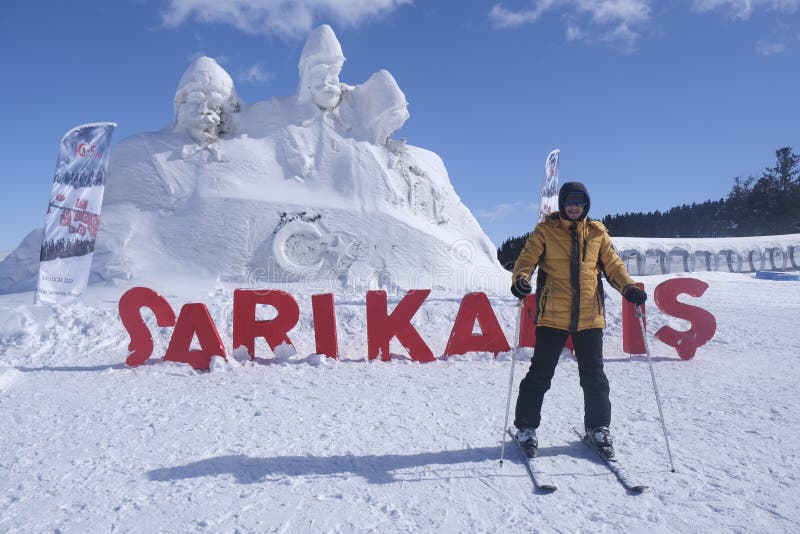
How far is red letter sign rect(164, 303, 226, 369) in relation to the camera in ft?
18.5

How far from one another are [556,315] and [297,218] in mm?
8089

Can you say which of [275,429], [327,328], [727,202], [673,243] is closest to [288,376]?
[327,328]

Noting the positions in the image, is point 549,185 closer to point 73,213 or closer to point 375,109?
point 375,109

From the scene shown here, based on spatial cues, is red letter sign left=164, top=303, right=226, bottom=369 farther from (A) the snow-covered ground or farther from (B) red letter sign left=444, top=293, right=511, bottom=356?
(B) red letter sign left=444, top=293, right=511, bottom=356

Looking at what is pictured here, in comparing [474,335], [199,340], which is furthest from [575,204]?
[199,340]

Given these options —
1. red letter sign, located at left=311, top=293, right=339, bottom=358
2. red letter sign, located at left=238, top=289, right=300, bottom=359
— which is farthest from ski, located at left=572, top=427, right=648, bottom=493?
red letter sign, located at left=238, top=289, right=300, bottom=359

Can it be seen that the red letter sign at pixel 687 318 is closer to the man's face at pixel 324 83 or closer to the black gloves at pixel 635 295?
the black gloves at pixel 635 295

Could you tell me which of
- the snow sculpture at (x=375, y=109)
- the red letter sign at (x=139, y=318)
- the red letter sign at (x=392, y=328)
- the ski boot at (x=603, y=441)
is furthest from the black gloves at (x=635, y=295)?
→ the snow sculpture at (x=375, y=109)

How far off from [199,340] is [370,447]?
10.8ft

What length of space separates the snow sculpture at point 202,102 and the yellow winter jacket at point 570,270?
9752 mm

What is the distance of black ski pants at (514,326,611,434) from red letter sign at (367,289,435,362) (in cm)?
290

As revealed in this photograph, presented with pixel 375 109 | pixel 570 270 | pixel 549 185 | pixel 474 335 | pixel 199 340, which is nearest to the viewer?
pixel 570 270

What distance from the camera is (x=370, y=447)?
10.7ft

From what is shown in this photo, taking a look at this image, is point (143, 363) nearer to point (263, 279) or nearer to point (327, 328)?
point (327, 328)
